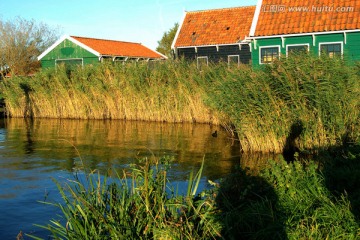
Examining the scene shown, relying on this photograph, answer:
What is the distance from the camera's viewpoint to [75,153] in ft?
45.6

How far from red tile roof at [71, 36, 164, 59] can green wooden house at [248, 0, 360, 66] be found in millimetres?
14515

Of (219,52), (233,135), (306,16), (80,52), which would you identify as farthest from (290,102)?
(80,52)

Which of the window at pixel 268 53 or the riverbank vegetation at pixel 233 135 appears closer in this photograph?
the riverbank vegetation at pixel 233 135

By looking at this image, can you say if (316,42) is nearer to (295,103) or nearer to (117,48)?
(295,103)

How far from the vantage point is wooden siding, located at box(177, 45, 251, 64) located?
106 feet

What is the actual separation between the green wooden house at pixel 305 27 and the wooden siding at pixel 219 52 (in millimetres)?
5125

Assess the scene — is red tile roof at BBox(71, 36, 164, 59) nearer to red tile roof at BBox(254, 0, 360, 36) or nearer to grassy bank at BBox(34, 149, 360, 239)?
red tile roof at BBox(254, 0, 360, 36)

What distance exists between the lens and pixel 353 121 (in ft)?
37.4

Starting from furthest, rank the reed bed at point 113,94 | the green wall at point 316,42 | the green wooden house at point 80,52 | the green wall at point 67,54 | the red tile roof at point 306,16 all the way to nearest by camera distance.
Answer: the green wall at point 67,54 < the green wooden house at point 80,52 < the red tile roof at point 306,16 < the green wall at point 316,42 < the reed bed at point 113,94

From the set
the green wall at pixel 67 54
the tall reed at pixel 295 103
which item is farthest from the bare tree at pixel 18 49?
the tall reed at pixel 295 103

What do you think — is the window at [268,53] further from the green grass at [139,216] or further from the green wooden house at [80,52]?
the green grass at [139,216]

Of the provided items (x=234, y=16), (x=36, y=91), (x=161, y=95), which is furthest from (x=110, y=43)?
(x=161, y=95)

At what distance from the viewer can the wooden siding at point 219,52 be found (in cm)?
3244

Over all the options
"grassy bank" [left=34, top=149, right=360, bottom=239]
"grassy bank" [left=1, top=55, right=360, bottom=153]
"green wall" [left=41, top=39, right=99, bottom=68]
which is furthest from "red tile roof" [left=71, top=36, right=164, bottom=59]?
"grassy bank" [left=34, top=149, right=360, bottom=239]
